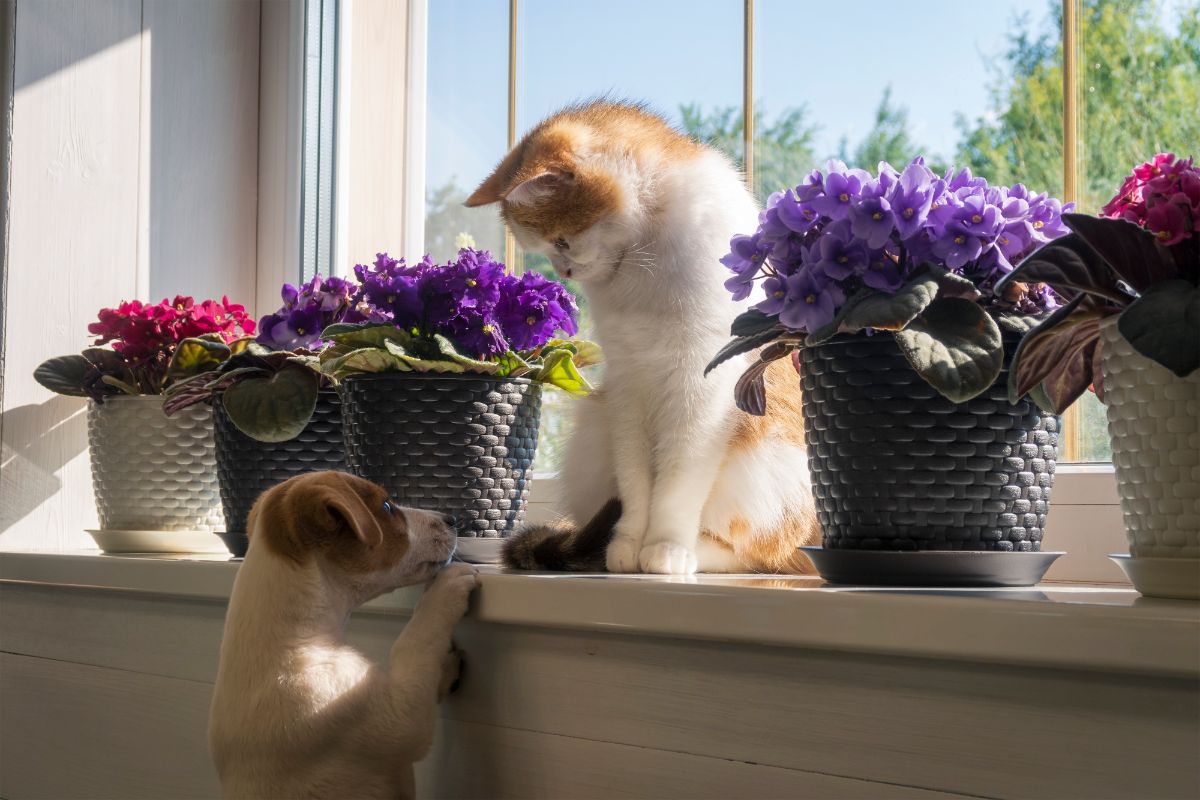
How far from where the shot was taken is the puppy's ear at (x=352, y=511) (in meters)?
0.91

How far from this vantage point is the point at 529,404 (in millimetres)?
1225

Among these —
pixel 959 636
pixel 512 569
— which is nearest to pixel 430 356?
pixel 512 569

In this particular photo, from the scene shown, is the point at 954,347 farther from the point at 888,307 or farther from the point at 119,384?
the point at 119,384

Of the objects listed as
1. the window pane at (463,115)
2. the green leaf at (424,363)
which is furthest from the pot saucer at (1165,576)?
the window pane at (463,115)

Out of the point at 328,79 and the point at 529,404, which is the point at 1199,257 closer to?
the point at 529,404

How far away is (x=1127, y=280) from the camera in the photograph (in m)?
0.73

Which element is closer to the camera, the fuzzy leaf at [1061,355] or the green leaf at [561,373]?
the fuzzy leaf at [1061,355]

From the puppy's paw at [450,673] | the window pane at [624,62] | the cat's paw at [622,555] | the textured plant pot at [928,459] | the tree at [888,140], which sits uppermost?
the window pane at [624,62]

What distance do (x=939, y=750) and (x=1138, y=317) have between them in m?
0.30

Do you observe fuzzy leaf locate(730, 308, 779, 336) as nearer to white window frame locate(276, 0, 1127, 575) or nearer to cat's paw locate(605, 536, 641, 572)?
cat's paw locate(605, 536, 641, 572)

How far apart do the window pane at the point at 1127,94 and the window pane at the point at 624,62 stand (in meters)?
0.42

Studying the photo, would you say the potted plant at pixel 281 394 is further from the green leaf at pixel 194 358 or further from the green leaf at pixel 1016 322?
the green leaf at pixel 1016 322

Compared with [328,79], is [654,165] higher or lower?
lower

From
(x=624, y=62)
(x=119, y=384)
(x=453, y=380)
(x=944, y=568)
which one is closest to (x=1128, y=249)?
(x=944, y=568)
